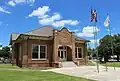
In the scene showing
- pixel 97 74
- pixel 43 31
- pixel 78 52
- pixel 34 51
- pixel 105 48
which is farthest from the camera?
pixel 105 48

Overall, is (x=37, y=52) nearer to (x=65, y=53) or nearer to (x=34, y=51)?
(x=34, y=51)

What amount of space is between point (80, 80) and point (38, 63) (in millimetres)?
18450

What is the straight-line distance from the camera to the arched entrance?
38969 mm

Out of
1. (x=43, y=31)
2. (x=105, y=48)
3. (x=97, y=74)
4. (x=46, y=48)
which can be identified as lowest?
(x=97, y=74)

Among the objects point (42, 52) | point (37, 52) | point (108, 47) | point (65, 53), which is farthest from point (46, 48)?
point (108, 47)

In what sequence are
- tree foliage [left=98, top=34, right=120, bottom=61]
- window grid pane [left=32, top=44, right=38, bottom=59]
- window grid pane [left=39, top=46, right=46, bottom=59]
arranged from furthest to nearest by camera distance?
tree foliage [left=98, top=34, right=120, bottom=61], window grid pane [left=39, top=46, right=46, bottom=59], window grid pane [left=32, top=44, right=38, bottom=59]

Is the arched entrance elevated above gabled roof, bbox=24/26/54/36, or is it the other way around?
gabled roof, bbox=24/26/54/36

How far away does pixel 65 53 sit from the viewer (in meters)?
39.6

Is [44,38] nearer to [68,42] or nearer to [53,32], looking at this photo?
[53,32]

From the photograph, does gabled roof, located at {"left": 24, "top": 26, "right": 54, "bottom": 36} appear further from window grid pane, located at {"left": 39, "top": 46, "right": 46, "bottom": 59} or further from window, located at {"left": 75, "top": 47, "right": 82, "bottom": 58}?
window, located at {"left": 75, "top": 47, "right": 82, "bottom": 58}

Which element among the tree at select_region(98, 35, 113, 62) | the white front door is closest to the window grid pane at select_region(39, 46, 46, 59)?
the white front door

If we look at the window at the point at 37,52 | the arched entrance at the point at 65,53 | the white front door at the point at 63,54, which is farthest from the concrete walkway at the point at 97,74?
the white front door at the point at 63,54

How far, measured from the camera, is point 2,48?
111125 millimetres

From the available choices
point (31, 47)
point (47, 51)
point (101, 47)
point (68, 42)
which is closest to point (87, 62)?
point (68, 42)
